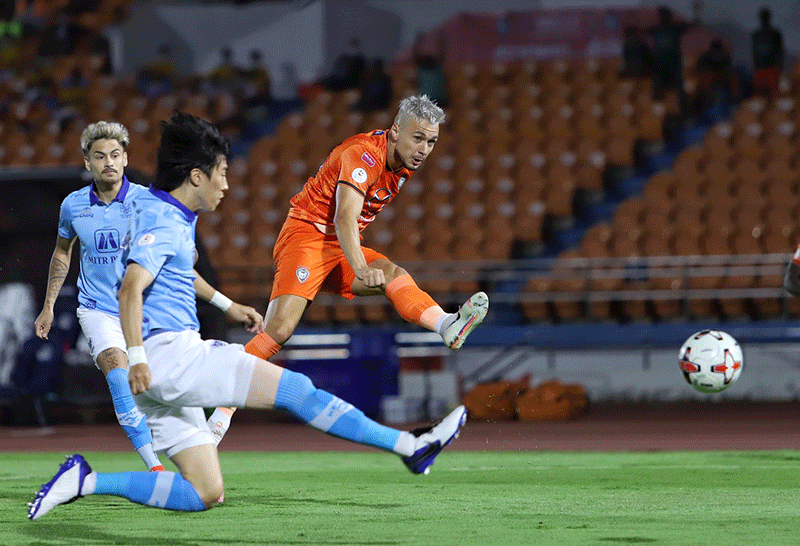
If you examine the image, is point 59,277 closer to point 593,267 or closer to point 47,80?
point 593,267

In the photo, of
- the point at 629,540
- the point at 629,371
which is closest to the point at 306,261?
the point at 629,540

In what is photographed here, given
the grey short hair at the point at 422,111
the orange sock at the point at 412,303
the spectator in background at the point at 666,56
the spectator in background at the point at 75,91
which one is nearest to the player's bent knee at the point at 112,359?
the orange sock at the point at 412,303

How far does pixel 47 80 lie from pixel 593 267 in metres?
12.5

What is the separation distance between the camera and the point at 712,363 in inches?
389

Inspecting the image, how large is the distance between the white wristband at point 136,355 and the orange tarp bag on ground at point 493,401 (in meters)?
9.49

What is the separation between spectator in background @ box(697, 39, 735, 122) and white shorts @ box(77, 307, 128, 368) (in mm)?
14965

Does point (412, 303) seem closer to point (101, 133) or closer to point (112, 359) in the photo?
point (112, 359)

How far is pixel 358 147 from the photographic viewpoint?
7809mm

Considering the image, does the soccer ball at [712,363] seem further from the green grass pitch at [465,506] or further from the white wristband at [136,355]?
the white wristband at [136,355]

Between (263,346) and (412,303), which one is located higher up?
(412,303)

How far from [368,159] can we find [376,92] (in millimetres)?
13703

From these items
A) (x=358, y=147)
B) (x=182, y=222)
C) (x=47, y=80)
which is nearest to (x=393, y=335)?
(x=358, y=147)

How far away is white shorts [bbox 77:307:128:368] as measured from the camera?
752 centimetres

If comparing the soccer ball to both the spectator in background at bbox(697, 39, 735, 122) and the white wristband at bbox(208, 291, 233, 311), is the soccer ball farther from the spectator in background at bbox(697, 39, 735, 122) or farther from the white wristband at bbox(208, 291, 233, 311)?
the spectator in background at bbox(697, 39, 735, 122)
